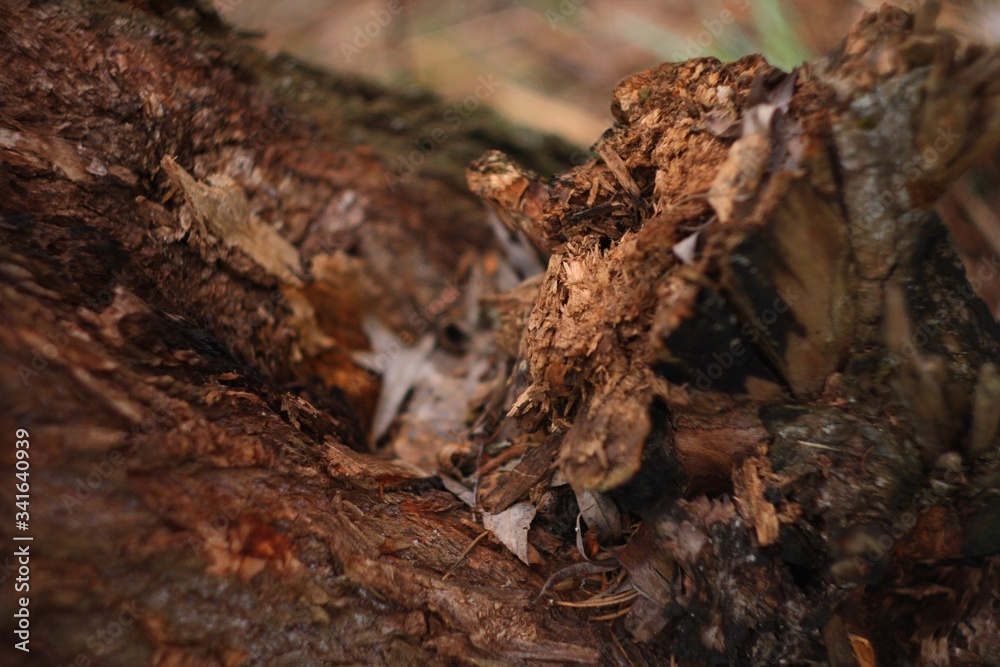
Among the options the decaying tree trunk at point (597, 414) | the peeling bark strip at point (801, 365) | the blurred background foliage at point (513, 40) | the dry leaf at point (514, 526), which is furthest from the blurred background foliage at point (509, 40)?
the dry leaf at point (514, 526)

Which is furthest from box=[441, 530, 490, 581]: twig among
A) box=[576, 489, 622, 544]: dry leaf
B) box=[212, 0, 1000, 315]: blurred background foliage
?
box=[212, 0, 1000, 315]: blurred background foliage

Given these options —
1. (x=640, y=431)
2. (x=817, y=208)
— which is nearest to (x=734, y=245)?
(x=817, y=208)

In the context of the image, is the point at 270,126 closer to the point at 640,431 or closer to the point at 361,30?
the point at 640,431

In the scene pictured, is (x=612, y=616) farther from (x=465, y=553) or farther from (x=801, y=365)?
(x=801, y=365)

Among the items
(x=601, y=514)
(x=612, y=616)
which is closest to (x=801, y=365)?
(x=601, y=514)

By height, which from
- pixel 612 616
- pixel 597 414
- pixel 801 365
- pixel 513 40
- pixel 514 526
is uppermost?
pixel 513 40

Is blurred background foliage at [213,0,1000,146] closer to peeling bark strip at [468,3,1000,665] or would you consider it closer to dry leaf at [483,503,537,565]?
peeling bark strip at [468,3,1000,665]
